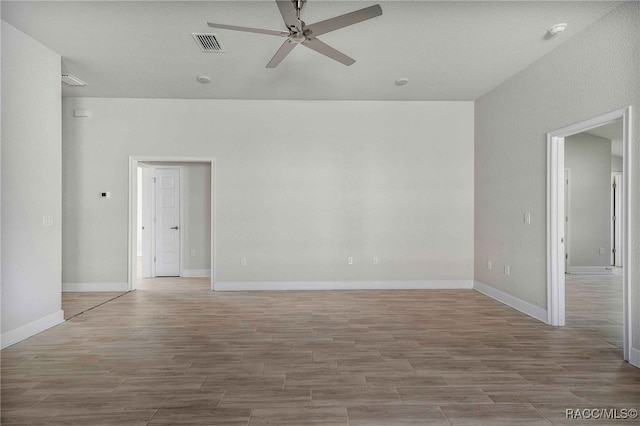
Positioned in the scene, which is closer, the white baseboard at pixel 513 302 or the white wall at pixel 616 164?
the white baseboard at pixel 513 302

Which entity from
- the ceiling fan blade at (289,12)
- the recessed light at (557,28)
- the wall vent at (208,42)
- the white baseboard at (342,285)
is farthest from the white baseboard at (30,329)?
the recessed light at (557,28)

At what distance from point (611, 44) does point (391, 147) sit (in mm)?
2998

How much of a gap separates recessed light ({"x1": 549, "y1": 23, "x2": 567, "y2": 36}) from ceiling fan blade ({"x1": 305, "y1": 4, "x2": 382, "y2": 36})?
2.04 meters

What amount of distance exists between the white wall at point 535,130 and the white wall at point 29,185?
18.3ft

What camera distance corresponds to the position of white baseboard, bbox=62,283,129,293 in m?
5.36

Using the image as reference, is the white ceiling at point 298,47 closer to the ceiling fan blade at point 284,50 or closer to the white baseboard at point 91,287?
the ceiling fan blade at point 284,50

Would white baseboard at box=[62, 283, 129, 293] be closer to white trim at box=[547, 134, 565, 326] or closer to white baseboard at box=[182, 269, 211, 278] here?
white baseboard at box=[182, 269, 211, 278]

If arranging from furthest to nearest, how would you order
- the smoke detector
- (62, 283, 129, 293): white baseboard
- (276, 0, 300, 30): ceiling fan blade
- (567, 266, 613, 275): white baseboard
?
(567, 266, 613, 275): white baseboard
(62, 283, 129, 293): white baseboard
the smoke detector
(276, 0, 300, 30): ceiling fan blade

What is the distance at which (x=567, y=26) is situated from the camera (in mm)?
3248

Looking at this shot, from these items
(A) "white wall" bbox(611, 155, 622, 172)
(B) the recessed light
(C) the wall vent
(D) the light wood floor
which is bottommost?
(D) the light wood floor

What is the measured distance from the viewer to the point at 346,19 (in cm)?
246

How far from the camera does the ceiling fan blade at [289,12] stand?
2.30 meters

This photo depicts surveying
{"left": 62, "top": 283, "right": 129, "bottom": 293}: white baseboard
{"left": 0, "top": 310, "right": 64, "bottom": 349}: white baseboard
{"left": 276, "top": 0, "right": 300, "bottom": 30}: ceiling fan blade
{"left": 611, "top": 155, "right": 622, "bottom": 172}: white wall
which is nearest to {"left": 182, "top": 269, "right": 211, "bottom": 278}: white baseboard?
{"left": 62, "top": 283, "right": 129, "bottom": 293}: white baseboard

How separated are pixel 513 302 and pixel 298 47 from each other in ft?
13.7
